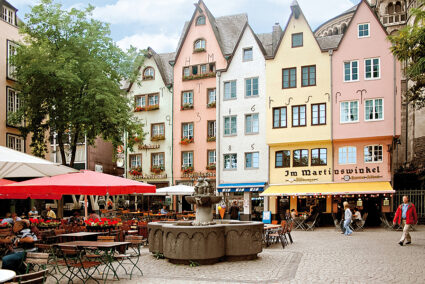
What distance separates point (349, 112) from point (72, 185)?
2219cm

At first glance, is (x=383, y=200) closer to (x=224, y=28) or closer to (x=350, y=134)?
(x=350, y=134)

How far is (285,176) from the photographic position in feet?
109

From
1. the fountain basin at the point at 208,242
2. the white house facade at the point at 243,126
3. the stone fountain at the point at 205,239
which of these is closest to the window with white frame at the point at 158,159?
the white house facade at the point at 243,126

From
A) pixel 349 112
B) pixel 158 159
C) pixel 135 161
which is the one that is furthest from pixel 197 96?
pixel 349 112

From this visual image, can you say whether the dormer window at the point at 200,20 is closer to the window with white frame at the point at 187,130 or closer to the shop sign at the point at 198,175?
the window with white frame at the point at 187,130

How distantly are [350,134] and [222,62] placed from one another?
486 inches

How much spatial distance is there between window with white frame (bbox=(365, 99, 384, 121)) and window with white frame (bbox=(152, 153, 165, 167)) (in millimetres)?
→ 16863

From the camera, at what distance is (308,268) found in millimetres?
12273

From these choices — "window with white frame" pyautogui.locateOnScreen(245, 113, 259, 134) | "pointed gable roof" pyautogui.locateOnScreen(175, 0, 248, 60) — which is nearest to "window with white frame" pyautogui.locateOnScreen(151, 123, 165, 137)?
"pointed gable roof" pyautogui.locateOnScreen(175, 0, 248, 60)

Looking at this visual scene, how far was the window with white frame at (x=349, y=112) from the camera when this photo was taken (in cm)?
3086

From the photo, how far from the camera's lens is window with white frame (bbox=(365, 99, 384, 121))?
3018 centimetres

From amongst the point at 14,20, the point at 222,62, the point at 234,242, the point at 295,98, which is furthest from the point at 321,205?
the point at 14,20

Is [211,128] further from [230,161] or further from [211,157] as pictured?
[230,161]

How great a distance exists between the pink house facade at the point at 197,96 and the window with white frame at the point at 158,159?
132 cm
